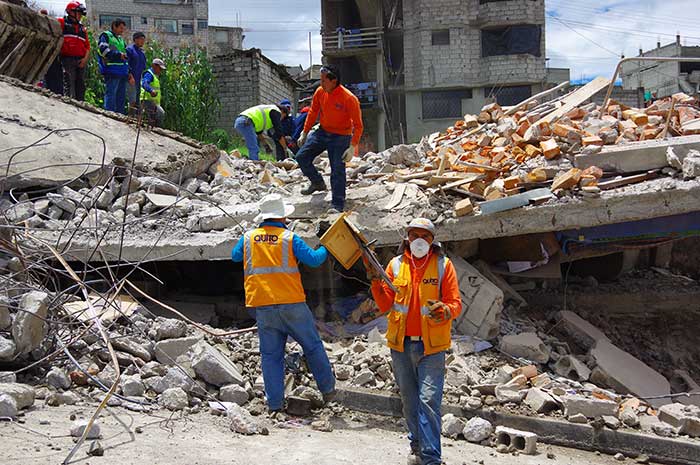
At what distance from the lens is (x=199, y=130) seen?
18953 mm

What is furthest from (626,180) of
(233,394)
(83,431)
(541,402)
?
(83,431)

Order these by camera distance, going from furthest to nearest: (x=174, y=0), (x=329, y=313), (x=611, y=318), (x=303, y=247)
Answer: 1. (x=174, y=0)
2. (x=611, y=318)
3. (x=329, y=313)
4. (x=303, y=247)

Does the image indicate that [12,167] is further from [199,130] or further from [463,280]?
[199,130]

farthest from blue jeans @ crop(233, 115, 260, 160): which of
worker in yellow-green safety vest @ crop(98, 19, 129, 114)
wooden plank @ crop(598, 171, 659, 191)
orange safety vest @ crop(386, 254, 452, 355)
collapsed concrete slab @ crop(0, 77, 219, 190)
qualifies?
orange safety vest @ crop(386, 254, 452, 355)

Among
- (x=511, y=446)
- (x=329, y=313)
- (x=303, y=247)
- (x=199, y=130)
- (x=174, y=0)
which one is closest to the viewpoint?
(x=511, y=446)

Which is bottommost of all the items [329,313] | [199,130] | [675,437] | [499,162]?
[675,437]

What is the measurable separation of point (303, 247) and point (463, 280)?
2.22 meters

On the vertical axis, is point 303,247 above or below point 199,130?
below

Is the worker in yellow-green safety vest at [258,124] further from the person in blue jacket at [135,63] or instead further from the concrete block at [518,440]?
the concrete block at [518,440]

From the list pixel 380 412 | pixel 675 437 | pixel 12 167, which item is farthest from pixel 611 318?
pixel 12 167

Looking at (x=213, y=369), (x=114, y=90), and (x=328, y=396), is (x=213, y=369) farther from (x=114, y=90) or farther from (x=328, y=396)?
(x=114, y=90)

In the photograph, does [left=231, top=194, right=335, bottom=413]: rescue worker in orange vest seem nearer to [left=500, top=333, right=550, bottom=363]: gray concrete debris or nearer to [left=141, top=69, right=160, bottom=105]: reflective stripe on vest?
[left=500, top=333, right=550, bottom=363]: gray concrete debris

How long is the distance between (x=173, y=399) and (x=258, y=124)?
596cm

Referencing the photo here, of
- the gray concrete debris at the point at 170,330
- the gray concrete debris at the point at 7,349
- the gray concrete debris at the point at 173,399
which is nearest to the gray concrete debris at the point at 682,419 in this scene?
the gray concrete debris at the point at 173,399
